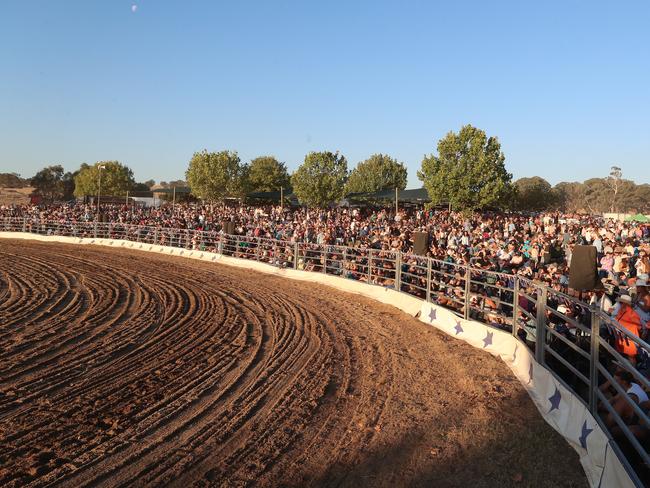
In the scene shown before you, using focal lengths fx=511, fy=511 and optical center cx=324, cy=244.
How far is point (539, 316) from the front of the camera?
7363 millimetres

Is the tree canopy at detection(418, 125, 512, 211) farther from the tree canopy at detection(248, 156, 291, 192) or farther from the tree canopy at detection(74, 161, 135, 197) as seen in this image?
the tree canopy at detection(74, 161, 135, 197)

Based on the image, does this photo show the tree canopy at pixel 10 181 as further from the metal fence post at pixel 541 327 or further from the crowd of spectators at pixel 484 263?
the metal fence post at pixel 541 327

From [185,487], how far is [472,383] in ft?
14.8

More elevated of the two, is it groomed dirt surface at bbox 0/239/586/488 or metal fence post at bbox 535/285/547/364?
metal fence post at bbox 535/285/547/364

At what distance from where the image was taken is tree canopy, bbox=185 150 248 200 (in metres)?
76.0

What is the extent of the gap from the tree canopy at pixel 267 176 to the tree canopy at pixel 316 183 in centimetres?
2510

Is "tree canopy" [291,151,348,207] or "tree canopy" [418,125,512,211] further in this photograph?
"tree canopy" [291,151,348,207]

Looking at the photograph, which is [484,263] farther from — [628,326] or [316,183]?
[316,183]

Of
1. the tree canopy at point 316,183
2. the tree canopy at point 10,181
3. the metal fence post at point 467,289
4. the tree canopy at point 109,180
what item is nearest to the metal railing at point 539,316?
the metal fence post at point 467,289

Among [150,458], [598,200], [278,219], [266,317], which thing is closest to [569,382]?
[150,458]

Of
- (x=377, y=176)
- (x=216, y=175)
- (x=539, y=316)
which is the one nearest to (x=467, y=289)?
(x=539, y=316)

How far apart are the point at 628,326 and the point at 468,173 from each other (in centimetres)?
4176

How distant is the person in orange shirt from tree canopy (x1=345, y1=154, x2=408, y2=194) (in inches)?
3585

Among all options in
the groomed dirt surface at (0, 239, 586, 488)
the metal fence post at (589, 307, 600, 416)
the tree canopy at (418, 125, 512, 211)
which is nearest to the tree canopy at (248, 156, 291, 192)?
the tree canopy at (418, 125, 512, 211)
